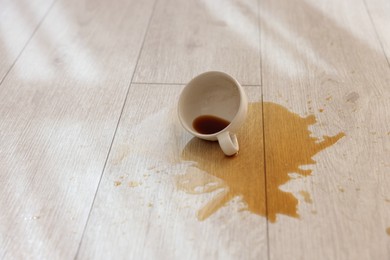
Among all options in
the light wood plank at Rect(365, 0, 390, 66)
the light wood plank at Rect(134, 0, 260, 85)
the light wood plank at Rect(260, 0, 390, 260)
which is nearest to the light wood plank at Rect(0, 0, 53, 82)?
the light wood plank at Rect(134, 0, 260, 85)

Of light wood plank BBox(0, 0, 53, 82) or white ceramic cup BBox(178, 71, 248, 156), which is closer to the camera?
white ceramic cup BBox(178, 71, 248, 156)

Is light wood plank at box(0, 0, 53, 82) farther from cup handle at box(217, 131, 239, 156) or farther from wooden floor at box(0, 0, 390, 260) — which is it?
cup handle at box(217, 131, 239, 156)

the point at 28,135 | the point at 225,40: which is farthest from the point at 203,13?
the point at 28,135

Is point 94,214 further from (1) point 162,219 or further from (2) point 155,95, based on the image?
(2) point 155,95

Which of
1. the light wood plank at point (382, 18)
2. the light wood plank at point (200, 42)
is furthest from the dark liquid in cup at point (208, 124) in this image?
the light wood plank at point (382, 18)

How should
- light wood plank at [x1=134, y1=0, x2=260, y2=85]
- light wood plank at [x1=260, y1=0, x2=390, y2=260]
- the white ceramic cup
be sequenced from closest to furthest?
light wood plank at [x1=260, y1=0, x2=390, y2=260] < the white ceramic cup < light wood plank at [x1=134, y1=0, x2=260, y2=85]

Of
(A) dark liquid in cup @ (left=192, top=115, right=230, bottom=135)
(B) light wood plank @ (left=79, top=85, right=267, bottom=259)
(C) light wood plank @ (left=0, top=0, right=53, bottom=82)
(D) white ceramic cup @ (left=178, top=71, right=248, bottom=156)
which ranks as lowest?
(C) light wood plank @ (left=0, top=0, right=53, bottom=82)

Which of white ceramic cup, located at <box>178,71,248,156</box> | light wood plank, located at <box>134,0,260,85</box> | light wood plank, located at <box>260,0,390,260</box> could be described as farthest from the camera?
light wood plank, located at <box>134,0,260,85</box>

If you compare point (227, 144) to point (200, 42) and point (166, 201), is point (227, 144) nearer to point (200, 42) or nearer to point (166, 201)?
point (166, 201)
